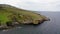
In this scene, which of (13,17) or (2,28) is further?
(13,17)

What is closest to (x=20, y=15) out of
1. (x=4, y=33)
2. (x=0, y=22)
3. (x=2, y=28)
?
(x=0, y=22)

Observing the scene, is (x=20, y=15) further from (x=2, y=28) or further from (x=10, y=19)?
(x=2, y=28)

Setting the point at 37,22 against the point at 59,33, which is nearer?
the point at 59,33

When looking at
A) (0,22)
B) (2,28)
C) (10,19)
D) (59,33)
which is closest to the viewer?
(59,33)

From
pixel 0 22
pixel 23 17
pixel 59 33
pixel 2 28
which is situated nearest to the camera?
pixel 59 33

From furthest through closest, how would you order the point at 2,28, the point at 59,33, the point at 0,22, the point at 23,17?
the point at 23,17 → the point at 0,22 → the point at 2,28 → the point at 59,33

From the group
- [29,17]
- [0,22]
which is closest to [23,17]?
[29,17]

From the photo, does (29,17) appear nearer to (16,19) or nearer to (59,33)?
(16,19)

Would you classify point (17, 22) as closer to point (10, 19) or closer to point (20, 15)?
point (10, 19)

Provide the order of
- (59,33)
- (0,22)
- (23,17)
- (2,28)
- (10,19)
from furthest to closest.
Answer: (23,17)
(10,19)
(0,22)
(2,28)
(59,33)
